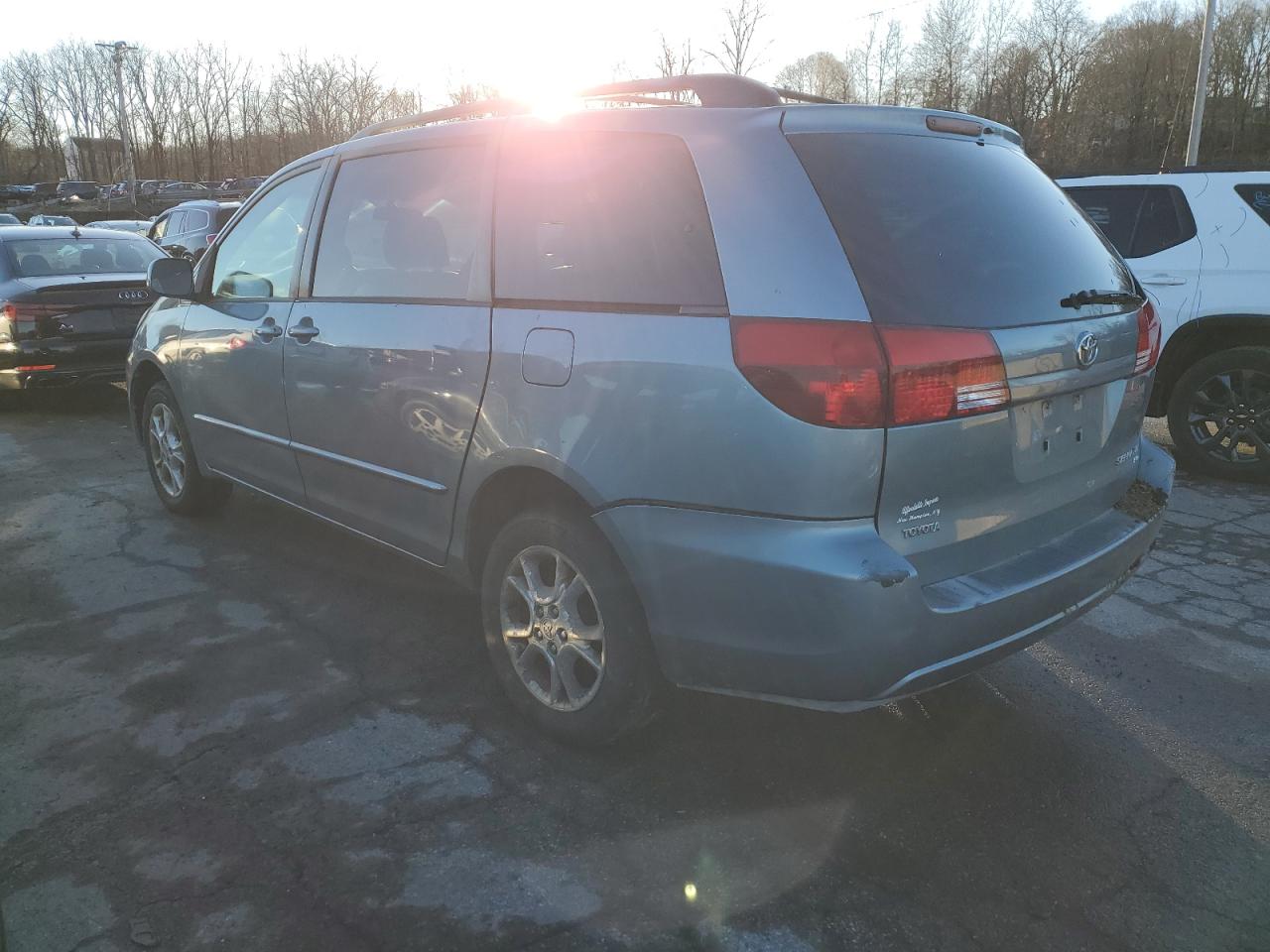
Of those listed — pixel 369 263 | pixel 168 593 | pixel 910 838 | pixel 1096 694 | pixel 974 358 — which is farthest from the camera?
pixel 168 593

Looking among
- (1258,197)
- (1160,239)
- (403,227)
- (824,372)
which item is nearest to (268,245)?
(403,227)

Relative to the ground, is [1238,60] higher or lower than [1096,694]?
higher

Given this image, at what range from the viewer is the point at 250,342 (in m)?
4.27

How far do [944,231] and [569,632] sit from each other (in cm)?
150

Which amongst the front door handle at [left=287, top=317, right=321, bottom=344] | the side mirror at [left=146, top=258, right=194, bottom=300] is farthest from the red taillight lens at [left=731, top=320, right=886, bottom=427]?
the side mirror at [left=146, top=258, right=194, bottom=300]

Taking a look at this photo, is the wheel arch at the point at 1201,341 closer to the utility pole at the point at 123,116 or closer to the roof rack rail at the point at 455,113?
the roof rack rail at the point at 455,113

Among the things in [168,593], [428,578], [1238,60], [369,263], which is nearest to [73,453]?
[168,593]

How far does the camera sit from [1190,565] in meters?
4.61

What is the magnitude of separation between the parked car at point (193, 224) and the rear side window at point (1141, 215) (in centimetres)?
1292

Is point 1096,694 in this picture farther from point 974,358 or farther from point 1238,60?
point 1238,60

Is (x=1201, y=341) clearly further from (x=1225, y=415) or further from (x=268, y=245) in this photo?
(x=268, y=245)

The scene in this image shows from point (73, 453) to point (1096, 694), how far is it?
691 centimetres

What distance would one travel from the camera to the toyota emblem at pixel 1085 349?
2.60 metres

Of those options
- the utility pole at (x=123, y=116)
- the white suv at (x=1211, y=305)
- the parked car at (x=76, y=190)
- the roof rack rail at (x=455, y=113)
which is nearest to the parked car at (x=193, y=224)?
the roof rack rail at (x=455, y=113)
